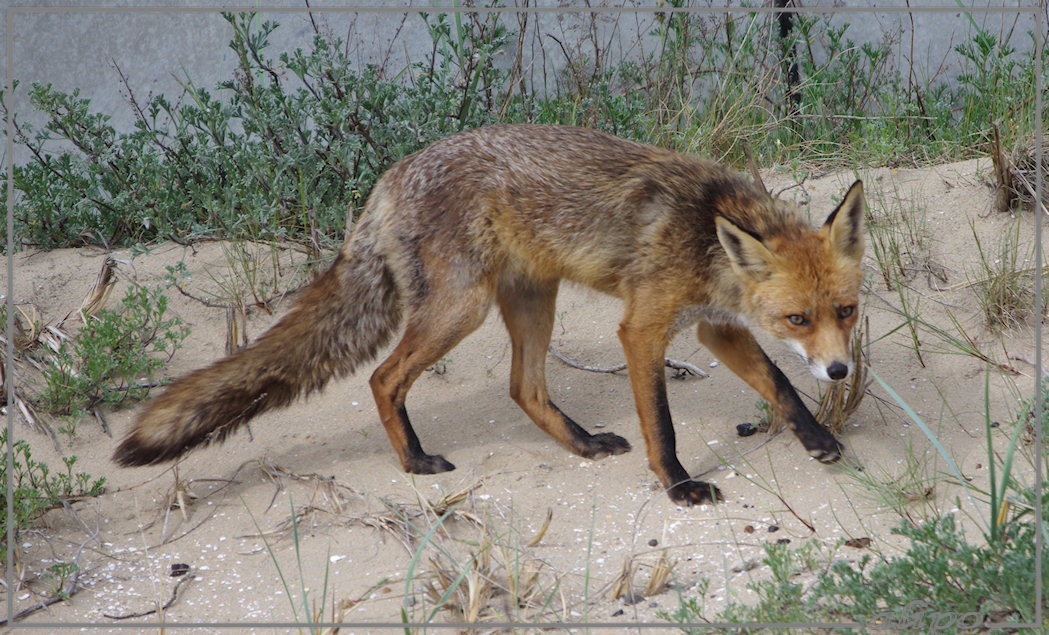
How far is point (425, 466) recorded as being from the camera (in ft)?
14.3

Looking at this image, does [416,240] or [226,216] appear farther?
[226,216]

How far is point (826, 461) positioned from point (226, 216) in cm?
386

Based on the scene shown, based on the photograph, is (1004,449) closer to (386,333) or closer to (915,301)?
(915,301)

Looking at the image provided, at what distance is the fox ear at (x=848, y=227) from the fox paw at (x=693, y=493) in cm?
110

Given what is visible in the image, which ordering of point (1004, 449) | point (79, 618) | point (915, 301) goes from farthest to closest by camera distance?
point (915, 301)
point (1004, 449)
point (79, 618)

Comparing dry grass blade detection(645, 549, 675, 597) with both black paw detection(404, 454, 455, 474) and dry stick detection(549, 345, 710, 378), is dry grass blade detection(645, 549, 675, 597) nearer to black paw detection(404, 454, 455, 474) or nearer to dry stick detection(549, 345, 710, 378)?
black paw detection(404, 454, 455, 474)

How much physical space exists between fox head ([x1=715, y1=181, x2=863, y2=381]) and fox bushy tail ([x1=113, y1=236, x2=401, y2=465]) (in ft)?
5.33

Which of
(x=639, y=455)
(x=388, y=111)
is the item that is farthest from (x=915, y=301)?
(x=388, y=111)

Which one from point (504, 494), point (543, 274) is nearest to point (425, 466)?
point (504, 494)

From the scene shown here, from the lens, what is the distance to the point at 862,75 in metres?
6.73

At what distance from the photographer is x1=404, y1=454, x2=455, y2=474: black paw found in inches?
171

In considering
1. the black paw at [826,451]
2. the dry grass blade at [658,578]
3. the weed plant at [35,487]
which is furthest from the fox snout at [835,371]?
the weed plant at [35,487]

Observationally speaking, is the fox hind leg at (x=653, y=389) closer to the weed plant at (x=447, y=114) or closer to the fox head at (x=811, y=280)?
the fox head at (x=811, y=280)

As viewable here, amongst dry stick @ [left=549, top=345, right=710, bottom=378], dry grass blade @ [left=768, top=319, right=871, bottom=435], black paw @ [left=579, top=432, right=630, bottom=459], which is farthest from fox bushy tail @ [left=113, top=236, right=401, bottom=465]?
dry grass blade @ [left=768, top=319, right=871, bottom=435]
